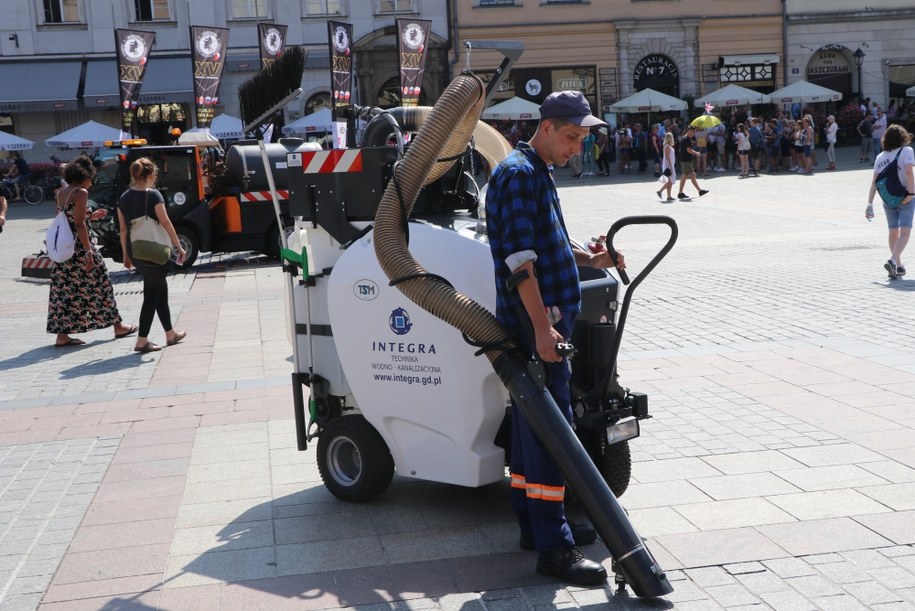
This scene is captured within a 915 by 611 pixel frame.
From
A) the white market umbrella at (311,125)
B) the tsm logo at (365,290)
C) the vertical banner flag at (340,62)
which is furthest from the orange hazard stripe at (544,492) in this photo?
the white market umbrella at (311,125)

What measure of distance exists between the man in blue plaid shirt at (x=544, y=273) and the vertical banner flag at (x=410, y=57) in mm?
26393

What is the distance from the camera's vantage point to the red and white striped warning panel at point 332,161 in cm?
533

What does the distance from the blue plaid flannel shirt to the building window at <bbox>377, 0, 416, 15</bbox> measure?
38099mm

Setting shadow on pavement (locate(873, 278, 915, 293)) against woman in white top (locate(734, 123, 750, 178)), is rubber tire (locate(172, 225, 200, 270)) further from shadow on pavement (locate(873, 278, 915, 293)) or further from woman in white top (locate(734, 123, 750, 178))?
woman in white top (locate(734, 123, 750, 178))

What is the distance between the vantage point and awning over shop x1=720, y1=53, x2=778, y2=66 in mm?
43534

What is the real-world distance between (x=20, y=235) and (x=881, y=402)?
72.8 feet

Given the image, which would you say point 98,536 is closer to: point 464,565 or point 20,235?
point 464,565

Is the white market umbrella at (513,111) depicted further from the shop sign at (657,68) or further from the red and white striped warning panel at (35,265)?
the red and white striped warning panel at (35,265)

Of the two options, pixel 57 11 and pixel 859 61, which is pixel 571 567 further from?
pixel 859 61

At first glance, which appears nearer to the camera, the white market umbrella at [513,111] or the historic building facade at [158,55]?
the white market umbrella at [513,111]

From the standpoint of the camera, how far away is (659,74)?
4362 cm

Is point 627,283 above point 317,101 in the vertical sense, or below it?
below

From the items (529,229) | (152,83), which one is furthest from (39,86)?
(529,229)

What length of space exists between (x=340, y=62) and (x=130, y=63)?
5.47m
